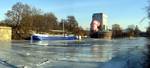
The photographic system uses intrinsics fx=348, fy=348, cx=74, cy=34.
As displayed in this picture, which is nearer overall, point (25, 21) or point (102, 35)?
point (25, 21)

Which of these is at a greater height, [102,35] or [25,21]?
[25,21]

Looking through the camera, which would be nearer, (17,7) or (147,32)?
(147,32)

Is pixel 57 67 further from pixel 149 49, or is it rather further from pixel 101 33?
pixel 101 33

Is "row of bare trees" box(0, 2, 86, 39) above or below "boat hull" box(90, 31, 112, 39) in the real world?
above

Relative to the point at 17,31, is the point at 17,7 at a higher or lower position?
higher

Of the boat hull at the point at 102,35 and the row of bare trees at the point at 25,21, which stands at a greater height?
the row of bare trees at the point at 25,21

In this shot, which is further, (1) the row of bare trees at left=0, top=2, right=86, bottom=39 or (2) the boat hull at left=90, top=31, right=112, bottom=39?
(2) the boat hull at left=90, top=31, right=112, bottom=39

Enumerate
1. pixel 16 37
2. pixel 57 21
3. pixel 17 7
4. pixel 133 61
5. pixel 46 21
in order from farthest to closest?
pixel 57 21, pixel 46 21, pixel 17 7, pixel 16 37, pixel 133 61

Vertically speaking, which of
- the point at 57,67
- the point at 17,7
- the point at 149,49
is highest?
the point at 17,7

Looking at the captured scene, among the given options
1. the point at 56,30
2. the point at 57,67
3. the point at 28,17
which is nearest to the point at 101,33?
the point at 56,30

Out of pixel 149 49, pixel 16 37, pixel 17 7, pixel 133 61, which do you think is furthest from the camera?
pixel 17 7

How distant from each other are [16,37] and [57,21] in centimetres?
2710

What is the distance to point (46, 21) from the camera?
9112cm

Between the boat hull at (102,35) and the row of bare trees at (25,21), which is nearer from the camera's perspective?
the row of bare trees at (25,21)
